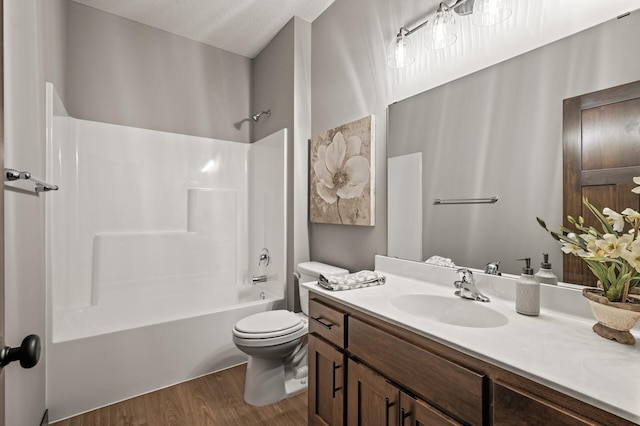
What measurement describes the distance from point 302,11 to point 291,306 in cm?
237

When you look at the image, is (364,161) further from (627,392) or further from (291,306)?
(627,392)

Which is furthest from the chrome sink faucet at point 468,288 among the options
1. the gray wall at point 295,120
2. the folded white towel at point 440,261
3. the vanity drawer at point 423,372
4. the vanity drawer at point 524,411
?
the gray wall at point 295,120

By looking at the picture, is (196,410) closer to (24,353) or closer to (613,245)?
(24,353)

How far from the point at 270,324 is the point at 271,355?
18cm

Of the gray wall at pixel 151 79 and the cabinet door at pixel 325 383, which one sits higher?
the gray wall at pixel 151 79

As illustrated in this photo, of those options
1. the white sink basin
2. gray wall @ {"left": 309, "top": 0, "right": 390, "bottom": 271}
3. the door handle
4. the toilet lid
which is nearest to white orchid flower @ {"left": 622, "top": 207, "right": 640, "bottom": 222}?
the white sink basin

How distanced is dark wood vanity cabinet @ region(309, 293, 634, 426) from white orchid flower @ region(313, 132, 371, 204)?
2.87 ft

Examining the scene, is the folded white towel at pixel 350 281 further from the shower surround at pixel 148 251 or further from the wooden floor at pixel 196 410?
the shower surround at pixel 148 251

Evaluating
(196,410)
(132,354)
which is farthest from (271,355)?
(132,354)

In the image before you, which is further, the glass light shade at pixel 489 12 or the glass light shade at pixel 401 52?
the glass light shade at pixel 401 52

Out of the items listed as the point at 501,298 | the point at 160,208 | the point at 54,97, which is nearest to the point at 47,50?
the point at 54,97

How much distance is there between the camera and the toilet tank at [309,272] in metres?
2.19

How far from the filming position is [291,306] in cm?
258

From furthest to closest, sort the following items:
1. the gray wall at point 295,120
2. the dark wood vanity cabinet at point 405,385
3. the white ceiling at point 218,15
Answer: the gray wall at point 295,120
the white ceiling at point 218,15
the dark wood vanity cabinet at point 405,385
